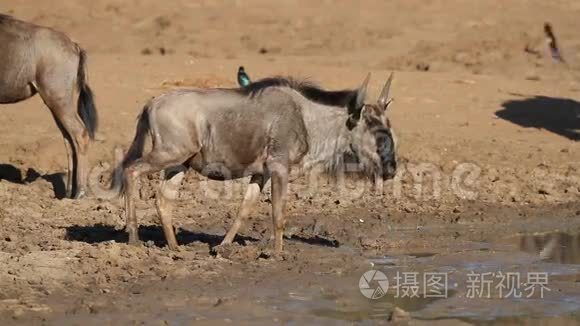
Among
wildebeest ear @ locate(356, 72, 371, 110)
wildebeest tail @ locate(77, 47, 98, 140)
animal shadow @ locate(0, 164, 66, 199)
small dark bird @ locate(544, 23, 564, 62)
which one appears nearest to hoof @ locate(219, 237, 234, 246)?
wildebeest ear @ locate(356, 72, 371, 110)

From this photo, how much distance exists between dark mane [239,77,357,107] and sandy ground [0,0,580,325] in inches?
46.0

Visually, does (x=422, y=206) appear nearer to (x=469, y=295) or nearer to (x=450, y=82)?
(x=469, y=295)

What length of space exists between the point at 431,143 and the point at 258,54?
5.99 metres

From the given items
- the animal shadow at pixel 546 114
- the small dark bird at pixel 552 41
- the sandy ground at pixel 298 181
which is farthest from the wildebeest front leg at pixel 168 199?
the small dark bird at pixel 552 41

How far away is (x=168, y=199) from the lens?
30.6ft

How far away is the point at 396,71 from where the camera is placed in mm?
17094

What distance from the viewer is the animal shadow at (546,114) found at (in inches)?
580

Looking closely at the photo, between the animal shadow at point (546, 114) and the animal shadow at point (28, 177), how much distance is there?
18.6ft

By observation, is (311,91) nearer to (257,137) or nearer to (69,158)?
(257,137)

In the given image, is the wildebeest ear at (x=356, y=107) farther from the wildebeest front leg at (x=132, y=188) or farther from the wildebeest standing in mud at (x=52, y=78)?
the wildebeest standing in mud at (x=52, y=78)

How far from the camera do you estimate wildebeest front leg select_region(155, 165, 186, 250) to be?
30.3ft

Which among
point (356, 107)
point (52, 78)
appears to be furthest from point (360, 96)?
point (52, 78)

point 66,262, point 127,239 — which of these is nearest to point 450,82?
point 127,239

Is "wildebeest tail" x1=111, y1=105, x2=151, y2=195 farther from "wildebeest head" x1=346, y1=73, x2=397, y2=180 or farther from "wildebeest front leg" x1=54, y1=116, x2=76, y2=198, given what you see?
"wildebeest front leg" x1=54, y1=116, x2=76, y2=198
